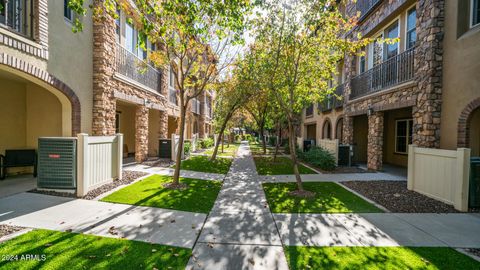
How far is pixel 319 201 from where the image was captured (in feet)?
21.3

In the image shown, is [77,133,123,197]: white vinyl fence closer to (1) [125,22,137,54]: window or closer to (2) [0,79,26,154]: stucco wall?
(2) [0,79,26,154]: stucco wall

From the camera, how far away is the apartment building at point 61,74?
246 inches

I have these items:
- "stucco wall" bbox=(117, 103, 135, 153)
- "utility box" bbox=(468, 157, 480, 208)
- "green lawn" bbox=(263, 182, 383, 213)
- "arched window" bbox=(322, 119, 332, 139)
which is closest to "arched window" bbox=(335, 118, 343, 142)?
"arched window" bbox=(322, 119, 332, 139)

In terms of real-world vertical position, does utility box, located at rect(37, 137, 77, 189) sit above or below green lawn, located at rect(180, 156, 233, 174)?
above

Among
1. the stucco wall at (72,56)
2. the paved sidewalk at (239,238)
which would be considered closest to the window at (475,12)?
the paved sidewalk at (239,238)

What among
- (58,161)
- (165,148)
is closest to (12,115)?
(58,161)

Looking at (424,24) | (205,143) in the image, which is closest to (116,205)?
(424,24)

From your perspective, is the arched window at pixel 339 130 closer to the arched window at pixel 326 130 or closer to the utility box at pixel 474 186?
the arched window at pixel 326 130

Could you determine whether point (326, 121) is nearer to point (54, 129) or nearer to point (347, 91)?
point (347, 91)

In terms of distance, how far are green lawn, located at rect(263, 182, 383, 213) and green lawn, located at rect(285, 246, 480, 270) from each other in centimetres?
184

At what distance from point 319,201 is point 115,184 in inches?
259

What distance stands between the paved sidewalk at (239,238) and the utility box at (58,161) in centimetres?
420

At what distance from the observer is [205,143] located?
84.0 feet

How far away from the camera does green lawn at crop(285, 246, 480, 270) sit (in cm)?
340
